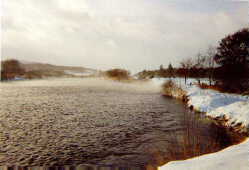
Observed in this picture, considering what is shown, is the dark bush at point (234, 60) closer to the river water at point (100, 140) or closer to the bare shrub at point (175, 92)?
the bare shrub at point (175, 92)

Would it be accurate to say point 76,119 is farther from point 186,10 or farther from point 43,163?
point 186,10

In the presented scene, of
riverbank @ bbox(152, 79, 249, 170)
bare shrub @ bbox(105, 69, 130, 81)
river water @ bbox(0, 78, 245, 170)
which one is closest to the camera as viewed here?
riverbank @ bbox(152, 79, 249, 170)

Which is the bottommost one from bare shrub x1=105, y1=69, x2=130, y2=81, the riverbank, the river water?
the river water

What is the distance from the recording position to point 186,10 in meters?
6.72

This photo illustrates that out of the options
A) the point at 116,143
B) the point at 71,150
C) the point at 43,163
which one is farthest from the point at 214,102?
the point at 43,163

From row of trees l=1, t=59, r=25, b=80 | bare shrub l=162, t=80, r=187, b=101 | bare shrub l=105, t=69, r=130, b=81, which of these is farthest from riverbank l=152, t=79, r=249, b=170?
bare shrub l=105, t=69, r=130, b=81

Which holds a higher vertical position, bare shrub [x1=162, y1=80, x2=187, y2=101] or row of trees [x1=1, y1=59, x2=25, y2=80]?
row of trees [x1=1, y1=59, x2=25, y2=80]

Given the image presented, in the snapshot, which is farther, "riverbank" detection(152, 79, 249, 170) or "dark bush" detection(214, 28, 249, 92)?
"dark bush" detection(214, 28, 249, 92)

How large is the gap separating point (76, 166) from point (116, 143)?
1.98 metres

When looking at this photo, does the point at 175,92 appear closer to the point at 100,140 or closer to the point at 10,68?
the point at 100,140

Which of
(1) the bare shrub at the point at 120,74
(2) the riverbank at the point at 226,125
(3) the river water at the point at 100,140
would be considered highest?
(1) the bare shrub at the point at 120,74

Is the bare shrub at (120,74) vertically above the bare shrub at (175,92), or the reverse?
the bare shrub at (120,74)

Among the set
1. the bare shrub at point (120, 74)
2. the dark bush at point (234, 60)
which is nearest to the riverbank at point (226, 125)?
the dark bush at point (234, 60)

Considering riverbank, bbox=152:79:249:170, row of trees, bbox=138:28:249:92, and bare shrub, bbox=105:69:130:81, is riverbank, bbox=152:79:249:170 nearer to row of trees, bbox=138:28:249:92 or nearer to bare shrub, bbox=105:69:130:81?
row of trees, bbox=138:28:249:92
